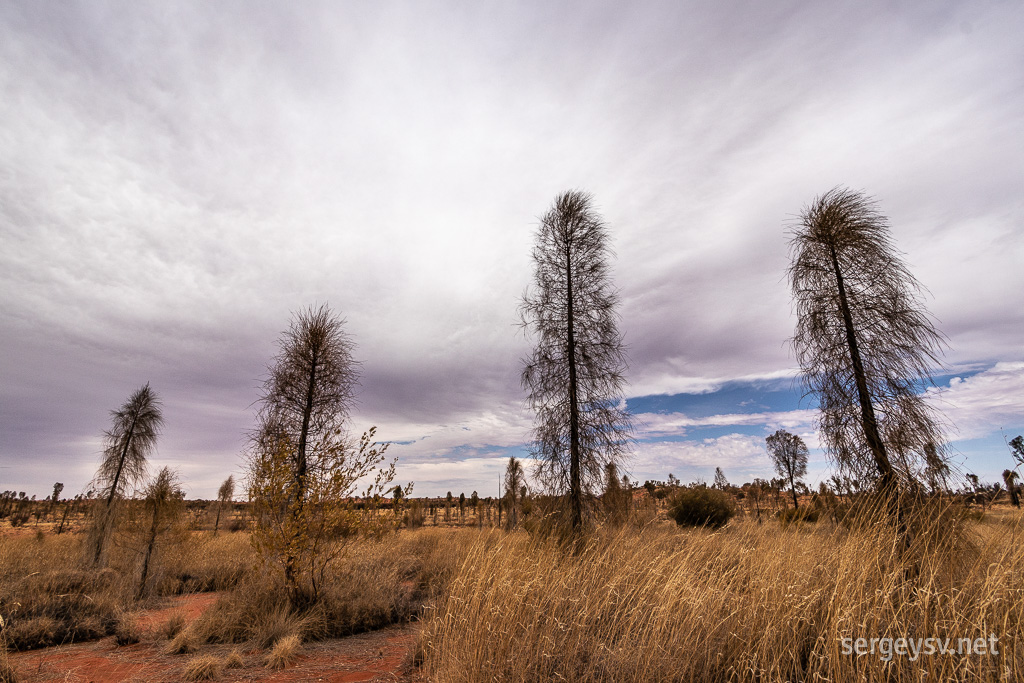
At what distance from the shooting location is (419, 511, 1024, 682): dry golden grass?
2.96m

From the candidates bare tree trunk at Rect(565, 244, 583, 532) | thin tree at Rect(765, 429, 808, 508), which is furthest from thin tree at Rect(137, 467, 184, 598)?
thin tree at Rect(765, 429, 808, 508)

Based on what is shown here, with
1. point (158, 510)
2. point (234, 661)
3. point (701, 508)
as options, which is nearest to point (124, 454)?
point (158, 510)

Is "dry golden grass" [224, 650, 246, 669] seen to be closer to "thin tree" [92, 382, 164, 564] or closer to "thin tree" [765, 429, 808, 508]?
"thin tree" [92, 382, 164, 564]

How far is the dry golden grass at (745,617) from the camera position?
2.96 metres

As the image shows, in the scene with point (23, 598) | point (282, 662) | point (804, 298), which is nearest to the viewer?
point (282, 662)

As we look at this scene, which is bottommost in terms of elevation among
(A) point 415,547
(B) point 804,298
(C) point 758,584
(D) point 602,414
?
(A) point 415,547

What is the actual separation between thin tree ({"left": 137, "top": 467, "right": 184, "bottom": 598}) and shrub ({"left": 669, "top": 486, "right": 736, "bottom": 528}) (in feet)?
66.1

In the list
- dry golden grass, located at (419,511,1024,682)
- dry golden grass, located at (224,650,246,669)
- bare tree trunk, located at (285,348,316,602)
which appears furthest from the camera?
bare tree trunk, located at (285,348,316,602)

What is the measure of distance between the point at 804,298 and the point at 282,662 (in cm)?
1142

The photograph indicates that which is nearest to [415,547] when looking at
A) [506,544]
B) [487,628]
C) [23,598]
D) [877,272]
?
[23,598]

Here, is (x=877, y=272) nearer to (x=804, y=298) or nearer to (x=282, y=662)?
(x=804, y=298)

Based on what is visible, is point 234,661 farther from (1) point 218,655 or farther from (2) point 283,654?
(1) point 218,655

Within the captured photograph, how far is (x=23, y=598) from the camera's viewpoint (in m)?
9.40

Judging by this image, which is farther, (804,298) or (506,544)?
(804,298)
